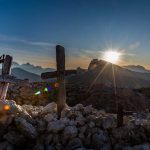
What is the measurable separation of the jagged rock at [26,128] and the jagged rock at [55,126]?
2.12 ft

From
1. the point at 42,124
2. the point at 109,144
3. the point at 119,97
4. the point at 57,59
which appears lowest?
the point at 109,144

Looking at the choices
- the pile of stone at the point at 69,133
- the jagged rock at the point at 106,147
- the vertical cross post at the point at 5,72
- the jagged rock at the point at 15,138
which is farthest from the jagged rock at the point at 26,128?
the vertical cross post at the point at 5,72

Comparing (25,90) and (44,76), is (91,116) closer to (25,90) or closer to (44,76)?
(44,76)

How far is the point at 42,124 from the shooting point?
11398 millimetres

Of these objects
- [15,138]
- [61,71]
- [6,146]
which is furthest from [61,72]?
[6,146]

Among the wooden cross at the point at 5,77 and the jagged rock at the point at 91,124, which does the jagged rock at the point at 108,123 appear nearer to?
the jagged rock at the point at 91,124

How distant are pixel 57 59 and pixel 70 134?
175 inches

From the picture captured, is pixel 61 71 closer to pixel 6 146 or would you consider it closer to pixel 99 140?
pixel 99 140

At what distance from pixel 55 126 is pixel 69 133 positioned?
0.72m

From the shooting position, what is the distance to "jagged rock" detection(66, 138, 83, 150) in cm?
1004

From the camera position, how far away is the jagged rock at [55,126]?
428 inches

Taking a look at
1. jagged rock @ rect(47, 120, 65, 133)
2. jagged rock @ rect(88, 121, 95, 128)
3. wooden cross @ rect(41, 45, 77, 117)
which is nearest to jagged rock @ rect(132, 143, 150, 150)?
jagged rock @ rect(88, 121, 95, 128)

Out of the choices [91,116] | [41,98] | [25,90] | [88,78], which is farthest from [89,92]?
[88,78]

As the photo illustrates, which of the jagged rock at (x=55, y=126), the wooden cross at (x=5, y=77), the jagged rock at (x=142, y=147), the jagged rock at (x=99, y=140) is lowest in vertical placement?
the jagged rock at (x=142, y=147)
